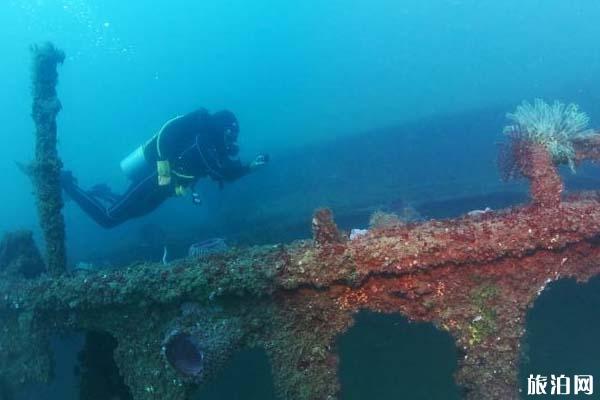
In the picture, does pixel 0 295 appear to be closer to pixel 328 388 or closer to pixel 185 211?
pixel 328 388

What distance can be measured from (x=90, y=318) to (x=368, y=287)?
9.96ft

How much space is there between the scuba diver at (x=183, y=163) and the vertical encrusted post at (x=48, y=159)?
6.70ft

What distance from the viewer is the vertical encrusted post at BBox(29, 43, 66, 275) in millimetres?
5666

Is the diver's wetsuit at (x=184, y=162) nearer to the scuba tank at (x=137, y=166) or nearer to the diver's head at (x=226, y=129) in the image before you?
the diver's head at (x=226, y=129)

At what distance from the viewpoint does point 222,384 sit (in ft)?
21.8

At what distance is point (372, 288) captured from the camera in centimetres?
373

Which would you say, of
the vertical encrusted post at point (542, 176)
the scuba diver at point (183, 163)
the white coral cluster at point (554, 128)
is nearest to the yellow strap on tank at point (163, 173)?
the scuba diver at point (183, 163)

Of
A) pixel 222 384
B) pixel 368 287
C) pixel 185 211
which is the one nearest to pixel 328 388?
pixel 368 287

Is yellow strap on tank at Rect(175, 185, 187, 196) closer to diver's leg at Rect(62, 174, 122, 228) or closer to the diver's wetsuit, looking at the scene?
the diver's wetsuit

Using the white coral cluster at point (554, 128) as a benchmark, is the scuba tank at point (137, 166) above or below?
above

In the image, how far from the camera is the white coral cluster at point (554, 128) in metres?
4.20

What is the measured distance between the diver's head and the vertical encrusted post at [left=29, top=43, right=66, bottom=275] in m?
2.94

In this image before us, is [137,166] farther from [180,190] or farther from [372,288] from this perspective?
[372,288]

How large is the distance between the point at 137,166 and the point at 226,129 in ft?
8.66
